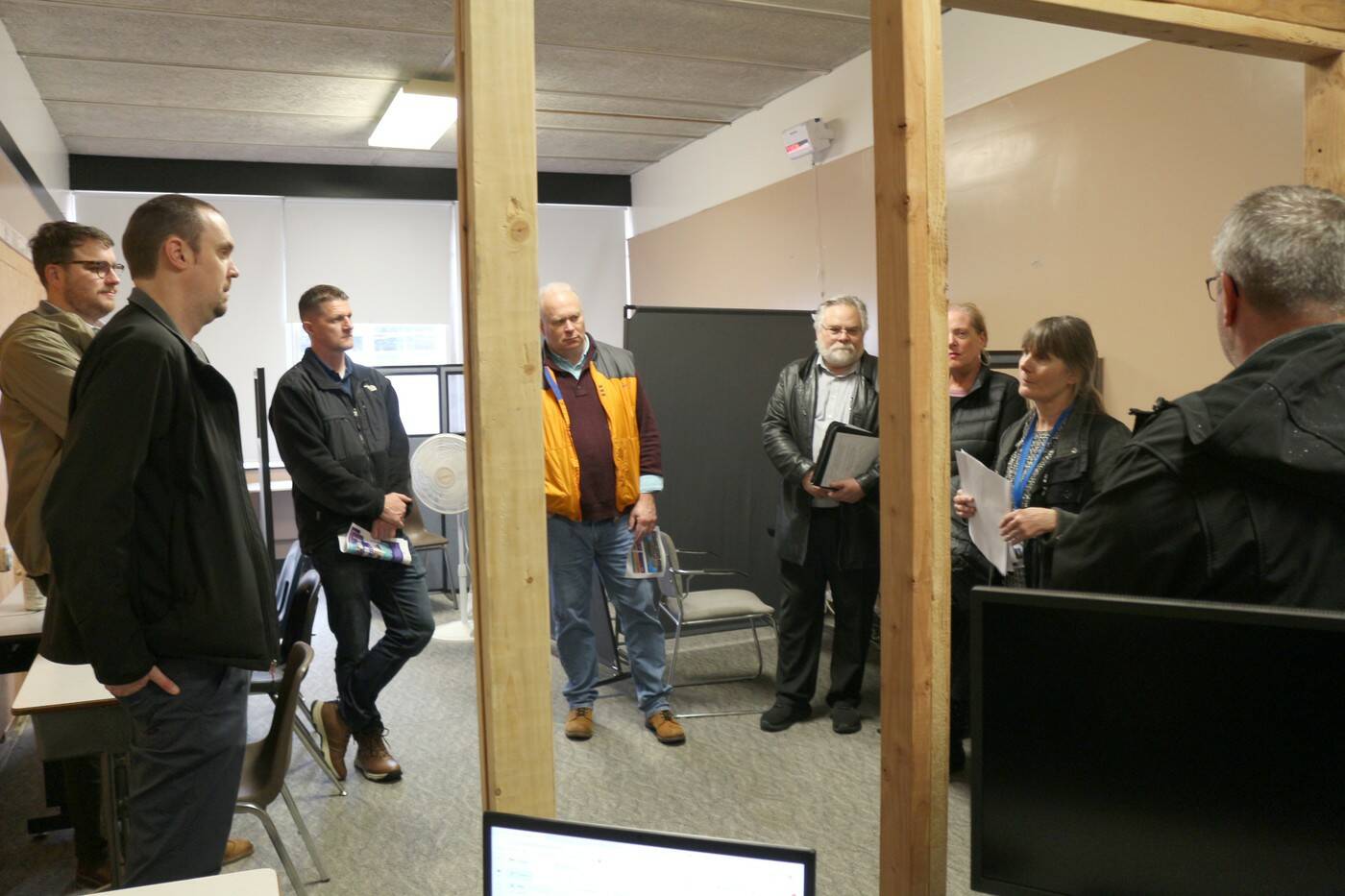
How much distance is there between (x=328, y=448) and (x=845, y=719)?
2172 mm

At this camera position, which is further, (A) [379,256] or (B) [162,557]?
(A) [379,256]

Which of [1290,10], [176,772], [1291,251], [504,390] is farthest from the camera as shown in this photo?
[1290,10]

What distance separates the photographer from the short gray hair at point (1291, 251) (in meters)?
1.39

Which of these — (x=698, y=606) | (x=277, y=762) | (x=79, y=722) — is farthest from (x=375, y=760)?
(x=698, y=606)

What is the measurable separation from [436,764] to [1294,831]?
10.4ft

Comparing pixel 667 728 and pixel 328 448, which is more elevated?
pixel 328 448

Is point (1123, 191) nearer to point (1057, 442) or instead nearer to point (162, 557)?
point (1057, 442)

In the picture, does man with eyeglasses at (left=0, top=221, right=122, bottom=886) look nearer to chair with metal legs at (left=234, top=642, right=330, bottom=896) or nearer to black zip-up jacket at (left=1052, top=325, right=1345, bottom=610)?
chair with metal legs at (left=234, top=642, right=330, bottom=896)

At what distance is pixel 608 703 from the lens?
4.38 m

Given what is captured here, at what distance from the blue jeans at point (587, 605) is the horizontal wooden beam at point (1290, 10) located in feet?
8.48

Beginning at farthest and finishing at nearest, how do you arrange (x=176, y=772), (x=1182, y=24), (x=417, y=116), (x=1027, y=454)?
(x=417, y=116) < (x=1027, y=454) < (x=1182, y=24) < (x=176, y=772)

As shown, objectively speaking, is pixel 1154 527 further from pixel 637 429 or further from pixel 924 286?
pixel 637 429

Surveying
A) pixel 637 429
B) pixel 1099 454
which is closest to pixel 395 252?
pixel 637 429

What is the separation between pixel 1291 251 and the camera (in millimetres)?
1393
